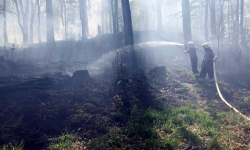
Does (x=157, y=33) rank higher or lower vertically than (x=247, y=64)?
higher

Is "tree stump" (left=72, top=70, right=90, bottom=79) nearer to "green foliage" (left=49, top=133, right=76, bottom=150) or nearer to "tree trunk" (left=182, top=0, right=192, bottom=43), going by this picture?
"green foliage" (left=49, top=133, right=76, bottom=150)

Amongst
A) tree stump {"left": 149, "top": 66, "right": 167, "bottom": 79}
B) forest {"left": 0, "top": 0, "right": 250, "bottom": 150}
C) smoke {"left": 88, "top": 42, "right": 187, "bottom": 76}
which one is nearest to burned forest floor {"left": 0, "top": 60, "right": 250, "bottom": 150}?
forest {"left": 0, "top": 0, "right": 250, "bottom": 150}

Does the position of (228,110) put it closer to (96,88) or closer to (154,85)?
(154,85)

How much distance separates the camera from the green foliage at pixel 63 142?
13.8 feet

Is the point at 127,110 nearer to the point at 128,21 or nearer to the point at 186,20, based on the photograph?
the point at 128,21

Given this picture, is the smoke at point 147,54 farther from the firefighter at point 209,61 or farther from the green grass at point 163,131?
Result: the green grass at point 163,131

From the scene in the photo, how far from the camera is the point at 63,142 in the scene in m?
4.38

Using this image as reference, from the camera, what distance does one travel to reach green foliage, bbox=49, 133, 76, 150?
13.8ft

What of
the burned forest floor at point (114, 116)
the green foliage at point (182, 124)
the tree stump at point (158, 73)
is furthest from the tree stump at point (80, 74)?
the green foliage at point (182, 124)

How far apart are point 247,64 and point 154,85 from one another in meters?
6.54

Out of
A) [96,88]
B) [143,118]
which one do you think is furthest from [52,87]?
[143,118]

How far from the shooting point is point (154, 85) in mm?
9477

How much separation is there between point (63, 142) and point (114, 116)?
174 centimetres

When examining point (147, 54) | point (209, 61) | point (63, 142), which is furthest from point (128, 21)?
point (63, 142)
